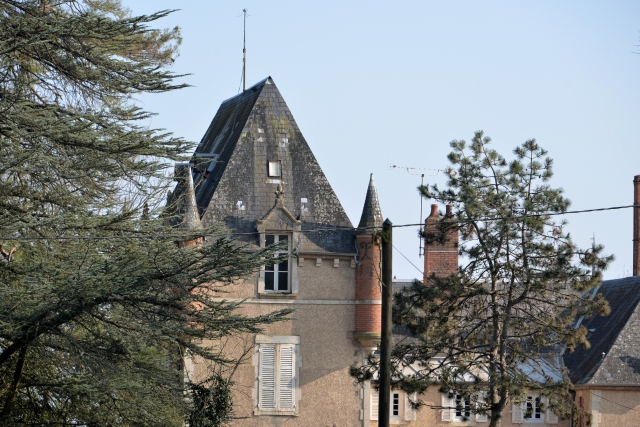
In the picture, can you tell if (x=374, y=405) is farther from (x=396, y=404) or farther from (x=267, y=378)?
(x=267, y=378)

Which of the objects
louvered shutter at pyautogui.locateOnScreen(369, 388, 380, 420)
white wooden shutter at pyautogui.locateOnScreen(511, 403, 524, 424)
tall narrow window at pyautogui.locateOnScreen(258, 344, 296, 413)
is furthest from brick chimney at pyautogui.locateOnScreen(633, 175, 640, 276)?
tall narrow window at pyautogui.locateOnScreen(258, 344, 296, 413)

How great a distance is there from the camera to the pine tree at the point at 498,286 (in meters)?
22.4

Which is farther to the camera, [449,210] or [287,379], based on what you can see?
[287,379]

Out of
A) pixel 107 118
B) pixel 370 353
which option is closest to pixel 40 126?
pixel 107 118

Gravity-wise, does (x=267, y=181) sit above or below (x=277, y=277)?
above

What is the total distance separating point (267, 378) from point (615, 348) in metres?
11.4

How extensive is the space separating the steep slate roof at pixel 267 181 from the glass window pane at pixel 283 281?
2.62ft

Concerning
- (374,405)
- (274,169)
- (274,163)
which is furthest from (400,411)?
(274,163)

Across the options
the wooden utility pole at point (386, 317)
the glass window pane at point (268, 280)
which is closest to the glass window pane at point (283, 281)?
the glass window pane at point (268, 280)

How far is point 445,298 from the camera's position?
23.3 meters

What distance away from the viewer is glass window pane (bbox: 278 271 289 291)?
2592 centimetres

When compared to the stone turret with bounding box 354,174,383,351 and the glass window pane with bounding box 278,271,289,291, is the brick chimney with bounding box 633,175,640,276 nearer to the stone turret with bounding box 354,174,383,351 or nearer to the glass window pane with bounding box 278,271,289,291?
the stone turret with bounding box 354,174,383,351

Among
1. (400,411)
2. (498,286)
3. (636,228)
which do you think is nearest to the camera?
(498,286)

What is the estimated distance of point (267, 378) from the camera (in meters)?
25.6
